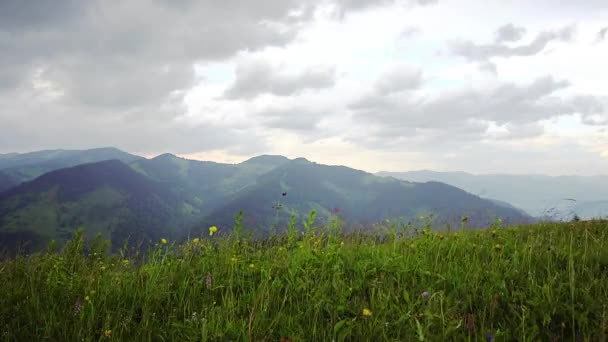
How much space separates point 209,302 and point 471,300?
277 cm

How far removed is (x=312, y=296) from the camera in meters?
4.09

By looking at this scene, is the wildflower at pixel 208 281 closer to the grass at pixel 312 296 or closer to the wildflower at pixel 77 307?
the grass at pixel 312 296

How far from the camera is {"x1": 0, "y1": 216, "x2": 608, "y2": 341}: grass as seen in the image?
132 inches

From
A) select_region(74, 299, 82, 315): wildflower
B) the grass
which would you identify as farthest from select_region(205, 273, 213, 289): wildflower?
select_region(74, 299, 82, 315): wildflower

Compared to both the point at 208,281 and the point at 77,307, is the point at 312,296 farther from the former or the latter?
the point at 77,307

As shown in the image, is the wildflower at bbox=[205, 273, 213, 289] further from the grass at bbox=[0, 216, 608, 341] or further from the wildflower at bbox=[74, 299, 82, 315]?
the wildflower at bbox=[74, 299, 82, 315]

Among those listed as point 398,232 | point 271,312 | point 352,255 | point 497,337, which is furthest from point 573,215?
point 271,312

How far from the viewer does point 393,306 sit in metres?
3.73

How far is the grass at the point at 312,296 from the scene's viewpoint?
3.34 m

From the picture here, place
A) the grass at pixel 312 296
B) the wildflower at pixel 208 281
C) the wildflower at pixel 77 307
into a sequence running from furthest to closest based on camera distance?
the wildflower at pixel 208 281
the wildflower at pixel 77 307
the grass at pixel 312 296

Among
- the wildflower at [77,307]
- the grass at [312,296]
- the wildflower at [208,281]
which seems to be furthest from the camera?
the wildflower at [208,281]

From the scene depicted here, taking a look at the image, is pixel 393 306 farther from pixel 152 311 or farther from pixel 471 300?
pixel 152 311

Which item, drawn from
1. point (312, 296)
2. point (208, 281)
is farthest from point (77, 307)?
point (312, 296)

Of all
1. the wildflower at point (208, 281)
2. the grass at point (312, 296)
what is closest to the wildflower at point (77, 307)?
the grass at point (312, 296)
